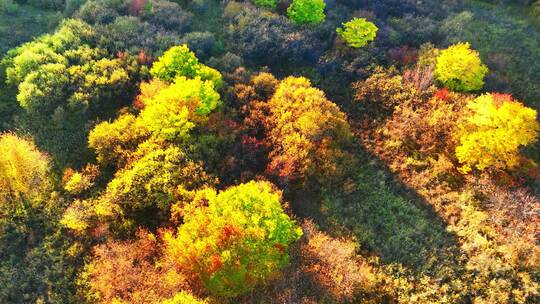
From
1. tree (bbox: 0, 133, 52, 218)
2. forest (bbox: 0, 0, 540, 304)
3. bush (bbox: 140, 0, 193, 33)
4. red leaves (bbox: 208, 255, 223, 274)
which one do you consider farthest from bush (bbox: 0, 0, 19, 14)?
red leaves (bbox: 208, 255, 223, 274)

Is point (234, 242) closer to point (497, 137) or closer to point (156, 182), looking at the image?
point (156, 182)

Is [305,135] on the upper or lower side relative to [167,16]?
lower

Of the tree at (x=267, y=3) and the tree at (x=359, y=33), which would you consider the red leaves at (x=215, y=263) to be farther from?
the tree at (x=267, y=3)

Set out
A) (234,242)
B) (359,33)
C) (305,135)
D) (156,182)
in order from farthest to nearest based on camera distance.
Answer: (359,33) < (305,135) < (156,182) < (234,242)

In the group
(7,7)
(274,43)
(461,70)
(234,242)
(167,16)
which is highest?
(461,70)

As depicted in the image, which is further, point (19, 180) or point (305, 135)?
point (305, 135)

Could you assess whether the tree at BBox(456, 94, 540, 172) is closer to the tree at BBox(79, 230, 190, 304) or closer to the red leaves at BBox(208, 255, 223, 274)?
the red leaves at BBox(208, 255, 223, 274)

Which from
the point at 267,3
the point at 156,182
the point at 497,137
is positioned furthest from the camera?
the point at 267,3

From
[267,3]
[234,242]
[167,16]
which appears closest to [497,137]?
[234,242]
